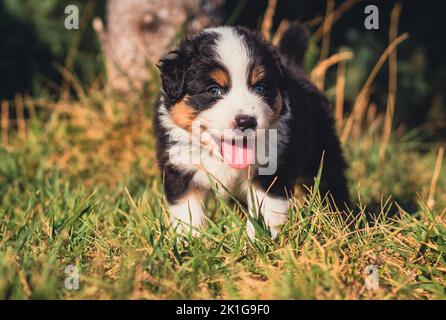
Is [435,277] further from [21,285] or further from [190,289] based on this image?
[21,285]

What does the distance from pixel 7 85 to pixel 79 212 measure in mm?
3961

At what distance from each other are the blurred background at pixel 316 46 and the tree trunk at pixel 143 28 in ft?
3.01

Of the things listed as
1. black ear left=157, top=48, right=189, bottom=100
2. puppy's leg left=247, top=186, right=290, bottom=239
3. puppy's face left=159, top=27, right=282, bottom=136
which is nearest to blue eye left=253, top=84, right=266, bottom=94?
puppy's face left=159, top=27, right=282, bottom=136

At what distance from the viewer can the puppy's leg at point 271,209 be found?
9.38 feet

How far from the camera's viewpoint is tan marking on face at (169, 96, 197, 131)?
2904 mm

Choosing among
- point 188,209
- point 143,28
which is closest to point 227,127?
point 188,209

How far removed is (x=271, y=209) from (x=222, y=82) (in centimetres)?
67

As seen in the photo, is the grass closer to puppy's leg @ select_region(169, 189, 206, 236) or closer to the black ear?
puppy's leg @ select_region(169, 189, 206, 236)

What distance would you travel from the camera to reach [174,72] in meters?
2.91

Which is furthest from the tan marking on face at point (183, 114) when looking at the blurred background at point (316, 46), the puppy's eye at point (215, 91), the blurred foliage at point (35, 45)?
the blurred foliage at point (35, 45)

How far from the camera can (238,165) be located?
295cm

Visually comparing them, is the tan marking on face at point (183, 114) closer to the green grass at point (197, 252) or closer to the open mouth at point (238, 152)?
the open mouth at point (238, 152)

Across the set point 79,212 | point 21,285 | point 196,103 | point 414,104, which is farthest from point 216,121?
point 414,104

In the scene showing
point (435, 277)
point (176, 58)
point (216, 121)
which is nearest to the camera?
point (435, 277)
